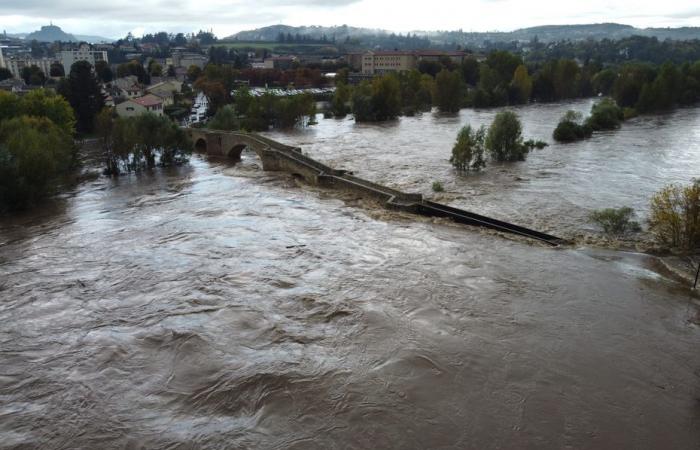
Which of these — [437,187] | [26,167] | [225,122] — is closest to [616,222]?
[437,187]

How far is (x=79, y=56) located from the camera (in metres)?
125

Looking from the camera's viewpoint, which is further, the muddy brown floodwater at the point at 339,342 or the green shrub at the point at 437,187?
the green shrub at the point at 437,187

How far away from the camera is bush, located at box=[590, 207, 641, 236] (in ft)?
76.3

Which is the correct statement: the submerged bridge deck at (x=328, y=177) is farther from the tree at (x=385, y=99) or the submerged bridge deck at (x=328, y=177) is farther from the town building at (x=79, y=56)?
the town building at (x=79, y=56)

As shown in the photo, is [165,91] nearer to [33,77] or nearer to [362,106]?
[33,77]

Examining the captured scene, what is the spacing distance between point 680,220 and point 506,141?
20.2m

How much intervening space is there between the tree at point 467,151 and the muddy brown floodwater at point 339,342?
44.3 feet

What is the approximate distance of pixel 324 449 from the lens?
35.3 ft

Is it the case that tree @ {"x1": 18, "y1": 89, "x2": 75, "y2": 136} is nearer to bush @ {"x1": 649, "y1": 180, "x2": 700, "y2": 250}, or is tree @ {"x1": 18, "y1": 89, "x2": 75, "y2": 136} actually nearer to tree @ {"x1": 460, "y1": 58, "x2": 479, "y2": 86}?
bush @ {"x1": 649, "y1": 180, "x2": 700, "y2": 250}

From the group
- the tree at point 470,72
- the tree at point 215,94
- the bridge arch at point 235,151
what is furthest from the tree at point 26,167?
the tree at point 470,72

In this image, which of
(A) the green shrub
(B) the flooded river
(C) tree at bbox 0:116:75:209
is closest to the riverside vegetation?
(B) the flooded river

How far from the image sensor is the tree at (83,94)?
59500mm

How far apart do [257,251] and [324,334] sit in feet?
24.2

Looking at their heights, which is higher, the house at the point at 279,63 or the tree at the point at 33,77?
the house at the point at 279,63
